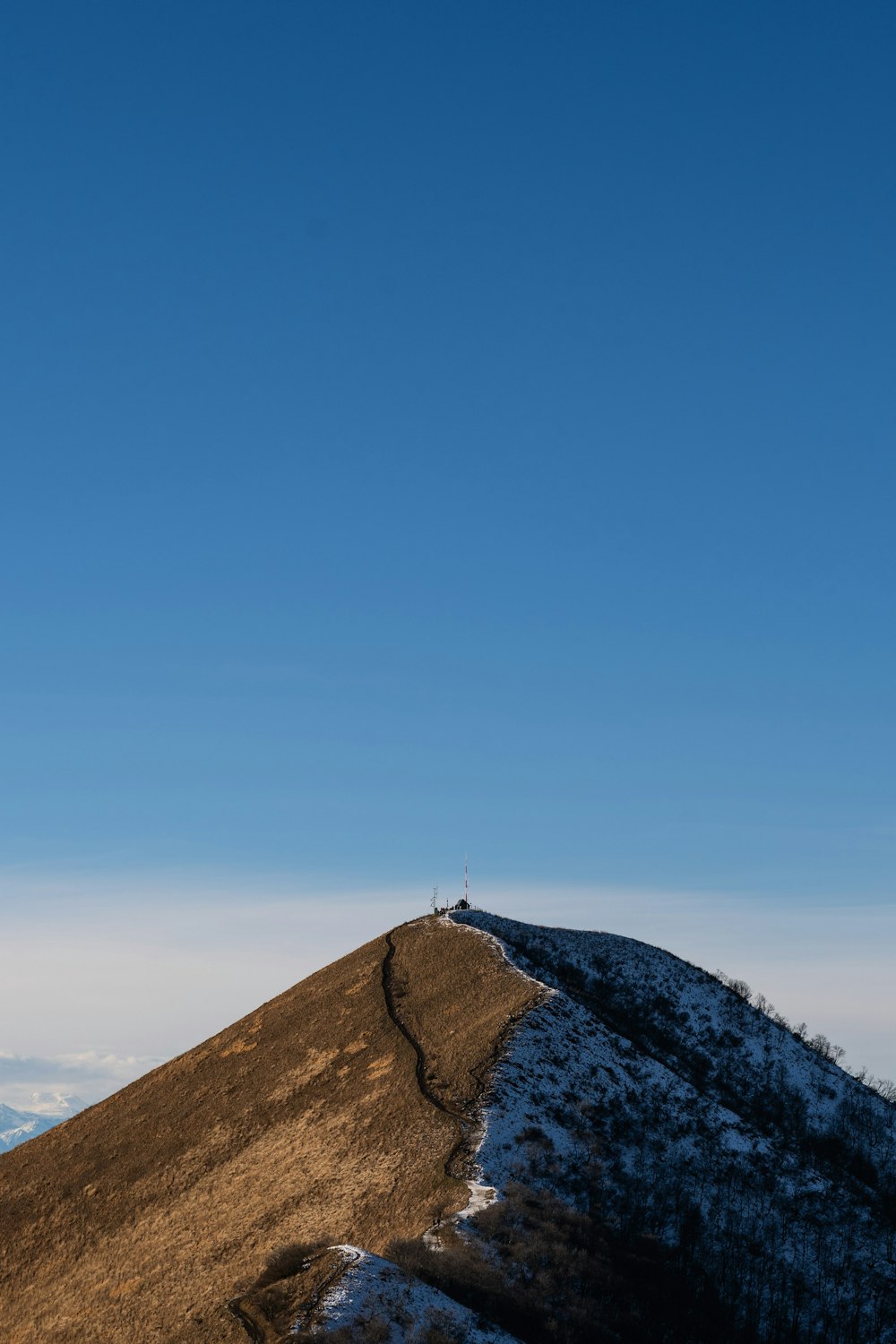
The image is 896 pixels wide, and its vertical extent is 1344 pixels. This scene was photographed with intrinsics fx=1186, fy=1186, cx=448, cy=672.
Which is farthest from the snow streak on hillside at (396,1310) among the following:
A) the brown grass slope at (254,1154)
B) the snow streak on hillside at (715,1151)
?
the snow streak on hillside at (715,1151)

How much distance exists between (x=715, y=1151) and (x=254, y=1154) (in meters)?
22.6

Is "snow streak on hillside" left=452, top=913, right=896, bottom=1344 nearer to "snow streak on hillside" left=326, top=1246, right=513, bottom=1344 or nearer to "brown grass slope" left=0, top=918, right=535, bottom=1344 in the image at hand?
"brown grass slope" left=0, top=918, right=535, bottom=1344

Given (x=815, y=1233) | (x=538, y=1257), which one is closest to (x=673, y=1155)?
(x=815, y=1233)

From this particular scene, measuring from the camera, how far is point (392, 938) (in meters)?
80.5

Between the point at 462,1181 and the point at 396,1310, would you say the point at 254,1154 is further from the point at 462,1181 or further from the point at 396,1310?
the point at 396,1310

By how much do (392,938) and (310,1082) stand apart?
1832 centimetres

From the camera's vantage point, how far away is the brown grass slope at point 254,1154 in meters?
48.6

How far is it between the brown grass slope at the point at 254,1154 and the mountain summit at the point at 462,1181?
172mm

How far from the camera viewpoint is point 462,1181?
159 ft

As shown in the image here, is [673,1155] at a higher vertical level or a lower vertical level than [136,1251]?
higher

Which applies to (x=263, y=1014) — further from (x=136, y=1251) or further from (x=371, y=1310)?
(x=371, y=1310)

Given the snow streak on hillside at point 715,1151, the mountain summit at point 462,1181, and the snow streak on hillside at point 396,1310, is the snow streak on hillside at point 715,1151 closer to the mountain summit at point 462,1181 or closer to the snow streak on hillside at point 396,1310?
the mountain summit at point 462,1181

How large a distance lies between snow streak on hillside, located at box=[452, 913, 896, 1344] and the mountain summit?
145 millimetres

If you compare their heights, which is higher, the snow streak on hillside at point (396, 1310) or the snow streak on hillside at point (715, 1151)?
the snow streak on hillside at point (715, 1151)
